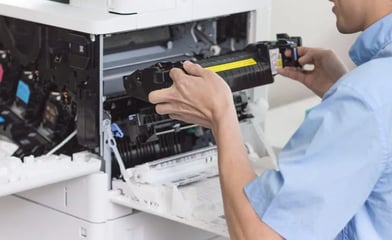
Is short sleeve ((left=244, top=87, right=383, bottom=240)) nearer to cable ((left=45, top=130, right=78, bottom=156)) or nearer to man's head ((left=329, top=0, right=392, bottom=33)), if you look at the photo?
man's head ((left=329, top=0, right=392, bottom=33))

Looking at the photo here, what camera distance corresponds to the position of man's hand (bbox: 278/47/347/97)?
1.85m

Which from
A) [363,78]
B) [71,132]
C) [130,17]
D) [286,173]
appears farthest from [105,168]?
[363,78]

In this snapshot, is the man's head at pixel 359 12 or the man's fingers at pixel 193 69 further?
the man's fingers at pixel 193 69

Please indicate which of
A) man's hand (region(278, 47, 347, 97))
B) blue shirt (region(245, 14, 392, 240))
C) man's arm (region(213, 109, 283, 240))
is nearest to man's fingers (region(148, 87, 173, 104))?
man's arm (region(213, 109, 283, 240))

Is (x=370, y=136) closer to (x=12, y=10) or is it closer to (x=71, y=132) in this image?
(x=71, y=132)

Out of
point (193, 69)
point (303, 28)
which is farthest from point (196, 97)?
point (303, 28)

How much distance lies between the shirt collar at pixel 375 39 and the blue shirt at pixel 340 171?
45 mm

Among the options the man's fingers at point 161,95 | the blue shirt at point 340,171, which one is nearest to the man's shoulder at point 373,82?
the blue shirt at point 340,171

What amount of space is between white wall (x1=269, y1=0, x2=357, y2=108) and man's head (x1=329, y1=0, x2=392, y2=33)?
1166mm

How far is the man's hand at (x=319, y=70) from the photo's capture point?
A: 185 cm

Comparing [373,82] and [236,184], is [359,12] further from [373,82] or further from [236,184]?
[236,184]

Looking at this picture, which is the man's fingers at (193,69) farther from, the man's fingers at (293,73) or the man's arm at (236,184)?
the man's fingers at (293,73)

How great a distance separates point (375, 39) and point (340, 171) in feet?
0.80

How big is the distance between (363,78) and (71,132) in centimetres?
72
